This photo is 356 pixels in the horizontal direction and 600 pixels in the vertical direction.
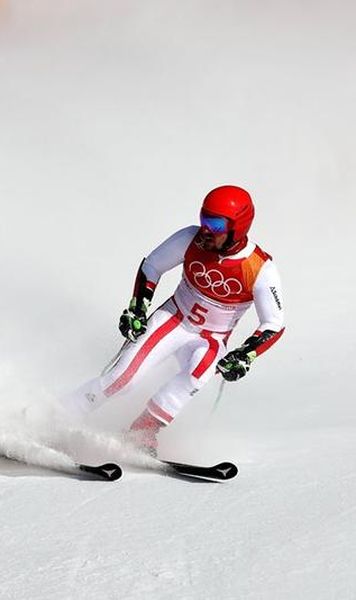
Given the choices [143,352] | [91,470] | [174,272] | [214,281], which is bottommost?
[174,272]

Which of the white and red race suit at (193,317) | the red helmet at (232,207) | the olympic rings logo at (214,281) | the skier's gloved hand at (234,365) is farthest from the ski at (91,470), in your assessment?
the red helmet at (232,207)

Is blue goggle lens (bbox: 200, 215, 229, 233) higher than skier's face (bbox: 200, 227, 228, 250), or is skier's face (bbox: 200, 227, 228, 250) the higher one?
blue goggle lens (bbox: 200, 215, 229, 233)

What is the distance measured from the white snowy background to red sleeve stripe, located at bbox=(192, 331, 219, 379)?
0.58 m

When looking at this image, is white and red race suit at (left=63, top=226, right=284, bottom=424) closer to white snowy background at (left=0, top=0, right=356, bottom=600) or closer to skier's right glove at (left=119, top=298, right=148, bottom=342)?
skier's right glove at (left=119, top=298, right=148, bottom=342)

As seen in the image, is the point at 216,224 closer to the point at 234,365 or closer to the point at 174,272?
the point at 234,365

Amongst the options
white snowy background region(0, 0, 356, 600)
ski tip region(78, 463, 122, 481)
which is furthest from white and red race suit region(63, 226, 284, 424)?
ski tip region(78, 463, 122, 481)

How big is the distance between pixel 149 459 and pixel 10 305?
4656 mm

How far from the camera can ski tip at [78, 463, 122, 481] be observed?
6.17 metres

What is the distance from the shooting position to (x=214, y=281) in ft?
23.3

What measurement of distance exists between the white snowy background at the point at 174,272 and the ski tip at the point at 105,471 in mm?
82

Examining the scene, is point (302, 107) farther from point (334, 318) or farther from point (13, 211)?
point (334, 318)

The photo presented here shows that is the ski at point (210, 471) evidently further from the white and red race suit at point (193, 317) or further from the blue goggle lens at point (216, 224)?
the blue goggle lens at point (216, 224)

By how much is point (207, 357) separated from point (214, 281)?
0.51 meters

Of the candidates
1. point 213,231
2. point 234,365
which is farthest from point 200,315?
point 213,231
